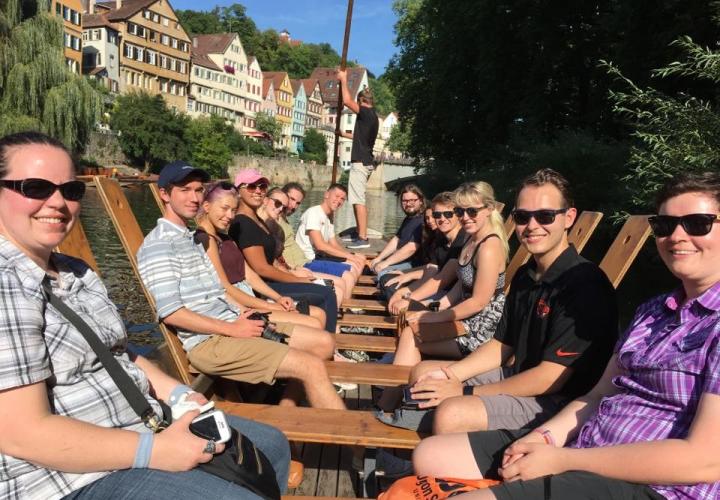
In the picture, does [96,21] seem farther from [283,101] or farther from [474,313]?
[474,313]

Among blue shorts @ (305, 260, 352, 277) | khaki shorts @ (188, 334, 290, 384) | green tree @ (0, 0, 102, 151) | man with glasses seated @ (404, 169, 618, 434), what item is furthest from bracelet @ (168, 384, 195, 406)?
green tree @ (0, 0, 102, 151)

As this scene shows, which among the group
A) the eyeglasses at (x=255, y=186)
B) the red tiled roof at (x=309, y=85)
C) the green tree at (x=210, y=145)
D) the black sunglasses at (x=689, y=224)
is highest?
the red tiled roof at (x=309, y=85)

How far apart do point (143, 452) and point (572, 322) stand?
1611 millimetres

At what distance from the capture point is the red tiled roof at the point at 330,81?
3650 inches

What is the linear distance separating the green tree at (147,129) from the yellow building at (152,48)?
952 cm

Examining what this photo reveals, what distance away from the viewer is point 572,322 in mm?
2465

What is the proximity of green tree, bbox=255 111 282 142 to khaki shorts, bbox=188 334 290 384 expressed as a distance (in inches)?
2674

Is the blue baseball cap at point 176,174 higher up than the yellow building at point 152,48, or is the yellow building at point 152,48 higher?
the yellow building at point 152,48

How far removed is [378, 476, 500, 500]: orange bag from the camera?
2008 millimetres

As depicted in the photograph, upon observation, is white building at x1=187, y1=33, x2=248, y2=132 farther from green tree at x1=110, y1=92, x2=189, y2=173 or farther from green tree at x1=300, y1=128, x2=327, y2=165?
green tree at x1=110, y1=92, x2=189, y2=173

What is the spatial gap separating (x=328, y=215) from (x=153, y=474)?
19.0 feet

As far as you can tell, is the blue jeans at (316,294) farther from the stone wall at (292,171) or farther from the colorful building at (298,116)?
the colorful building at (298,116)

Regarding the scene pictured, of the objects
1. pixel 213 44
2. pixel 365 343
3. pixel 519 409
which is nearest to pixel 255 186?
pixel 365 343

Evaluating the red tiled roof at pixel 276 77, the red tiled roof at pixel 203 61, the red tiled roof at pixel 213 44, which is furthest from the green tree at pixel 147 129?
the red tiled roof at pixel 276 77
